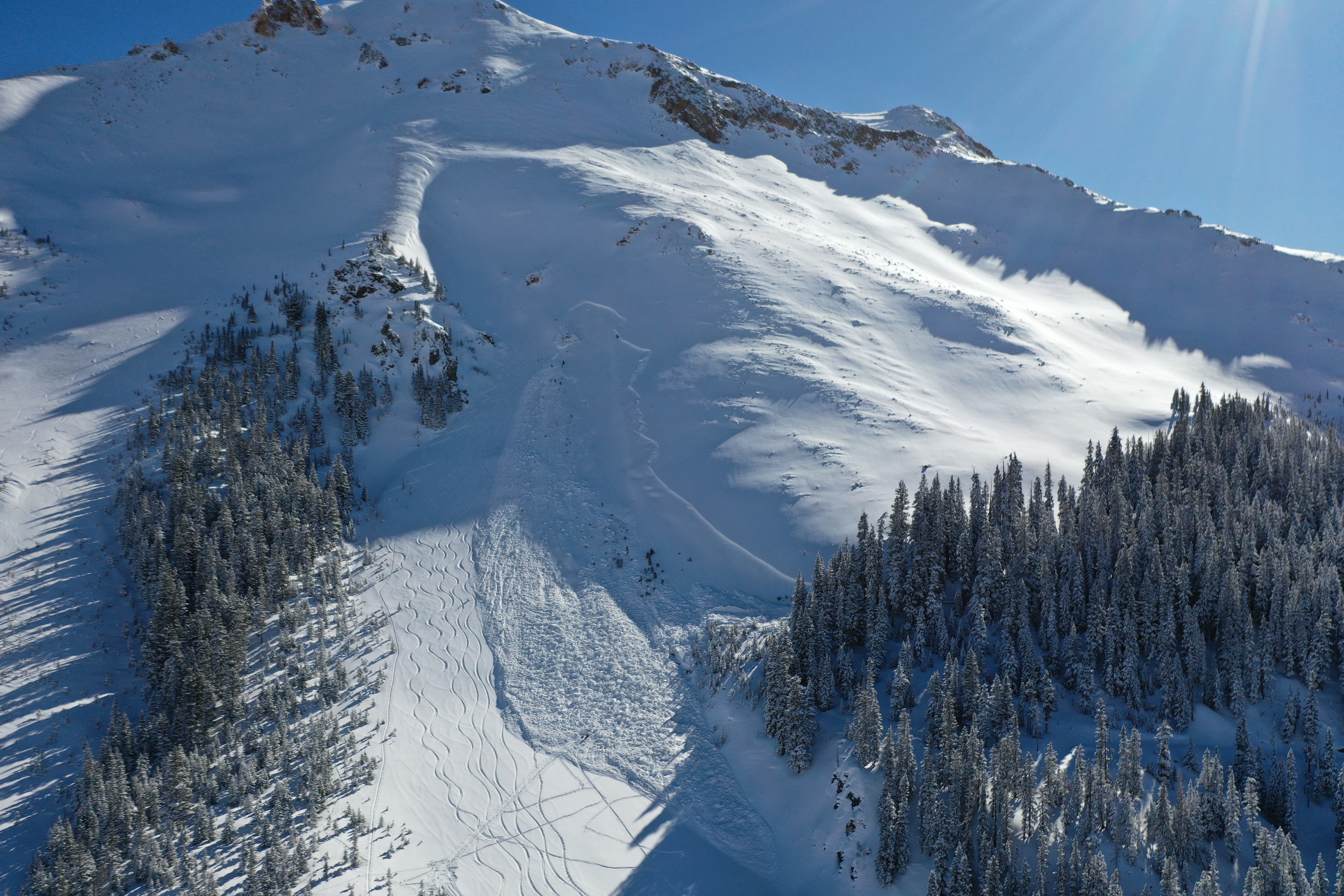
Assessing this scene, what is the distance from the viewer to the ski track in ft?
93.6

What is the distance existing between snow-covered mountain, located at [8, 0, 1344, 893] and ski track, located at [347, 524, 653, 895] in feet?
0.63

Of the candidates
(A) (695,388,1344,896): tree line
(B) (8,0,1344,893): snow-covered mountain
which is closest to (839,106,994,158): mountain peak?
(B) (8,0,1344,893): snow-covered mountain

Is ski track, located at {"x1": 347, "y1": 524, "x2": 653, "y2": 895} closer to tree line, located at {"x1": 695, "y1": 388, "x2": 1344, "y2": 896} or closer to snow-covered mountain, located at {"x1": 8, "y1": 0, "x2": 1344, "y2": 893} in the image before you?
snow-covered mountain, located at {"x1": 8, "y1": 0, "x2": 1344, "y2": 893}

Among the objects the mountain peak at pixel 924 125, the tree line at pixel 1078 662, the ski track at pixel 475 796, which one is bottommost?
the ski track at pixel 475 796

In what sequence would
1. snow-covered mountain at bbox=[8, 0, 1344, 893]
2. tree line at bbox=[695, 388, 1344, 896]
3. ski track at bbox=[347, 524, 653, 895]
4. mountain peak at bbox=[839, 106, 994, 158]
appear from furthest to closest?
mountain peak at bbox=[839, 106, 994, 158] < snow-covered mountain at bbox=[8, 0, 1344, 893] < ski track at bbox=[347, 524, 653, 895] < tree line at bbox=[695, 388, 1344, 896]

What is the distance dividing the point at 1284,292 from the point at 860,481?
87933 mm

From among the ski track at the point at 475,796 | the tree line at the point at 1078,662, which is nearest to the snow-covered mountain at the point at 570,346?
the ski track at the point at 475,796

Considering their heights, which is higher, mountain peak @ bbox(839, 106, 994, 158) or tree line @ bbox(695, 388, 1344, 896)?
mountain peak @ bbox(839, 106, 994, 158)

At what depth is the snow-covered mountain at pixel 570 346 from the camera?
111 ft

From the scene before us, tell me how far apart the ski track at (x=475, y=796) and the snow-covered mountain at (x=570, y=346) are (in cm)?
19

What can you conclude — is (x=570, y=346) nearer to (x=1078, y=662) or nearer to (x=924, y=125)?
(x=1078, y=662)

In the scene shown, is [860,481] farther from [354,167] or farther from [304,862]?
[354,167]

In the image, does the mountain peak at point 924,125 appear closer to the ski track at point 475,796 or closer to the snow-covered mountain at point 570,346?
the snow-covered mountain at point 570,346

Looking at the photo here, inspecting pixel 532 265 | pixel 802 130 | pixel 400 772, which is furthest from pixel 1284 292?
pixel 400 772
